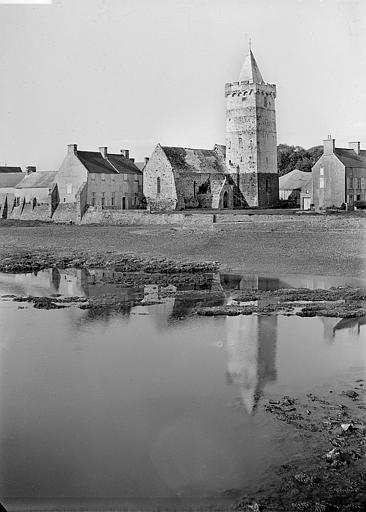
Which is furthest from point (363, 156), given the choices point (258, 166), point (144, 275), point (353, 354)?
point (353, 354)

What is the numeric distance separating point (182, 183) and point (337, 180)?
38.2ft

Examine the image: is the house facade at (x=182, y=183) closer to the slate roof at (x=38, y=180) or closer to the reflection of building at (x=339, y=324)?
the slate roof at (x=38, y=180)

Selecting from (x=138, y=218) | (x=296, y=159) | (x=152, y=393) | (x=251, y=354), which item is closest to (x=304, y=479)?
(x=152, y=393)

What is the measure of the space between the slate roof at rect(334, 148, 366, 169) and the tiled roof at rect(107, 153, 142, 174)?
17.4 meters

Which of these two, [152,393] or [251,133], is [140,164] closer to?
[251,133]

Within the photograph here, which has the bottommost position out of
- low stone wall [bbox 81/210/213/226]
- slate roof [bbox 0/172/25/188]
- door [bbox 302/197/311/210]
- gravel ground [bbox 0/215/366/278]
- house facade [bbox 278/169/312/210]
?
gravel ground [bbox 0/215/366/278]

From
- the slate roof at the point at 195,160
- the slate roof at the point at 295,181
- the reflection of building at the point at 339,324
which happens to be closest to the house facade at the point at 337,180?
the slate roof at the point at 195,160

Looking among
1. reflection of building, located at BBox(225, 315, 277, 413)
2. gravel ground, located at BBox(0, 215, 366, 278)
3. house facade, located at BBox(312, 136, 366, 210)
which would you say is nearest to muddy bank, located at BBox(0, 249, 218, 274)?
gravel ground, located at BBox(0, 215, 366, 278)

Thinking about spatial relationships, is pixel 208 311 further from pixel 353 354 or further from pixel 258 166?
pixel 258 166

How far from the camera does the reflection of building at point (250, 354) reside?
42.9 feet

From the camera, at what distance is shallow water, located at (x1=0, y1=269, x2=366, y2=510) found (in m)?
9.52

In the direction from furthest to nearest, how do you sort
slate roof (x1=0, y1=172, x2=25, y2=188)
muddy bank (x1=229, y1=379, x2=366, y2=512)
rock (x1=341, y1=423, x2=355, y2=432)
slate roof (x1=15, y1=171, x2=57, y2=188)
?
1. slate roof (x1=0, y1=172, x2=25, y2=188)
2. slate roof (x1=15, y1=171, x2=57, y2=188)
3. rock (x1=341, y1=423, x2=355, y2=432)
4. muddy bank (x1=229, y1=379, x2=366, y2=512)

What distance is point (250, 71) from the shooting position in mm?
56781

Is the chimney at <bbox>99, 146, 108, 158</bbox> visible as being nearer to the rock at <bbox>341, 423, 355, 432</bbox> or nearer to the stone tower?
the stone tower
